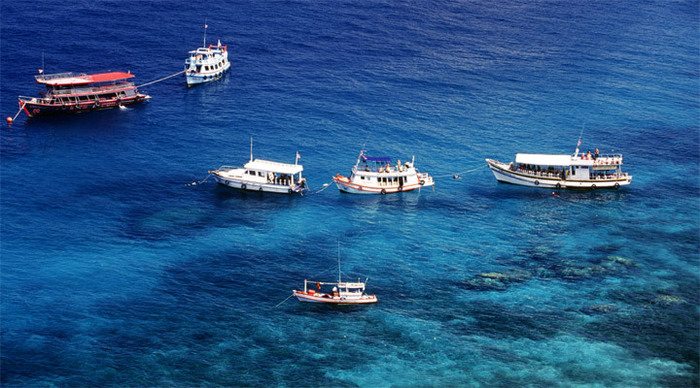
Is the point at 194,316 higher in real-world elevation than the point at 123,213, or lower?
lower

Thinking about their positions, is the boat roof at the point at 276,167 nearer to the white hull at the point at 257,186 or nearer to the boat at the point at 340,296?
the white hull at the point at 257,186

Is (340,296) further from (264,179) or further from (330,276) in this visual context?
(264,179)

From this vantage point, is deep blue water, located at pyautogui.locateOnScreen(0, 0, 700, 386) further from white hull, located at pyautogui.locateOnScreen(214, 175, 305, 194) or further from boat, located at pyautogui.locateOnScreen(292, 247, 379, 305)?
white hull, located at pyautogui.locateOnScreen(214, 175, 305, 194)

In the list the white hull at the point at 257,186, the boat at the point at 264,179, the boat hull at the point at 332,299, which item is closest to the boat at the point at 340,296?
the boat hull at the point at 332,299

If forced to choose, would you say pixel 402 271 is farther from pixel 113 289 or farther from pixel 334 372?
pixel 113 289

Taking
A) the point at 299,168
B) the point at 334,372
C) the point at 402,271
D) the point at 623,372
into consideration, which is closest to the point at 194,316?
the point at 334,372

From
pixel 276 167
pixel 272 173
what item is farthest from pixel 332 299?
pixel 276 167

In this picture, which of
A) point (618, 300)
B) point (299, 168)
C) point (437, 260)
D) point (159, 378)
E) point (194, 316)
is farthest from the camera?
point (299, 168)
